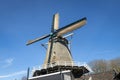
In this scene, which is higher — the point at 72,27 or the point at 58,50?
the point at 72,27

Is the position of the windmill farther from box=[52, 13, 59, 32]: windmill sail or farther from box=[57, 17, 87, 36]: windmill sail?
box=[52, 13, 59, 32]: windmill sail

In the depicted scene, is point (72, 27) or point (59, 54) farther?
point (72, 27)

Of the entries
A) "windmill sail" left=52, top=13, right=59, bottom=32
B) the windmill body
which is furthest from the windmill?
"windmill sail" left=52, top=13, right=59, bottom=32

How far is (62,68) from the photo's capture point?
27.1 m

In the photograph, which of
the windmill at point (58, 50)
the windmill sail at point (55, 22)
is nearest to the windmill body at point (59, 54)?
the windmill at point (58, 50)

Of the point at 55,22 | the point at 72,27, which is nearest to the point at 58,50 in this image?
the point at 72,27

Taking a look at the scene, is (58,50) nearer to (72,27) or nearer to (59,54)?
(59,54)

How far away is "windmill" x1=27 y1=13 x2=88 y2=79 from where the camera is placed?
27802 mm

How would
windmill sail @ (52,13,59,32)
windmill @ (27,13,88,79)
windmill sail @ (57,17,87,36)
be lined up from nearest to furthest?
windmill @ (27,13,88,79), windmill sail @ (57,17,87,36), windmill sail @ (52,13,59,32)

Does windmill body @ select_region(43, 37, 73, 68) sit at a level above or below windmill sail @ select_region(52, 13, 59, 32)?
below

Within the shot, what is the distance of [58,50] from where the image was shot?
29.6 metres

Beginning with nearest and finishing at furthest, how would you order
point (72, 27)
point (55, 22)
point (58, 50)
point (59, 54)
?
1. point (59, 54)
2. point (58, 50)
3. point (72, 27)
4. point (55, 22)

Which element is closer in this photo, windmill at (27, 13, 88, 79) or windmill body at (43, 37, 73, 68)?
windmill at (27, 13, 88, 79)

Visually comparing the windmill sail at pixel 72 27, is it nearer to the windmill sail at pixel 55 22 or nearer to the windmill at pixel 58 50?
the windmill at pixel 58 50
